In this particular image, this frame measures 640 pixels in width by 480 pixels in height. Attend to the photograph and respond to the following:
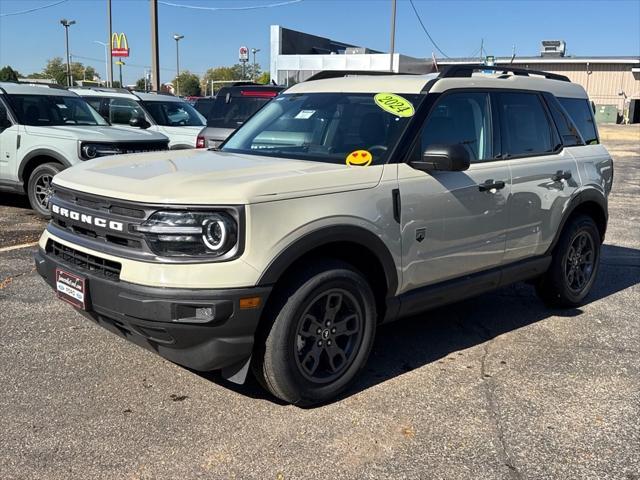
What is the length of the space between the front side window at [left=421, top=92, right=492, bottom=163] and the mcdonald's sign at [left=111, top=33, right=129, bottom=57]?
3384 centimetres

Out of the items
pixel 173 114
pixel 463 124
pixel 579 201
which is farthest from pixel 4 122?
pixel 579 201

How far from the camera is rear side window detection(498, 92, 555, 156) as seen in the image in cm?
488

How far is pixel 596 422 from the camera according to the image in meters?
3.69

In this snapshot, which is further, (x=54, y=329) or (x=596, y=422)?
(x=54, y=329)

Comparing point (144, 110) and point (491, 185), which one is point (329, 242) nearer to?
point (491, 185)

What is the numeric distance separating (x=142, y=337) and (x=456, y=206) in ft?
7.03

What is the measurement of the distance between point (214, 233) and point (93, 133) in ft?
21.1

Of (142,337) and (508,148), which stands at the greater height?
(508,148)

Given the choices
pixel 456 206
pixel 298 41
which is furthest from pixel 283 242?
pixel 298 41

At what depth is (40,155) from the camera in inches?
347

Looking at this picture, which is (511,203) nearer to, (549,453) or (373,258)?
(373,258)

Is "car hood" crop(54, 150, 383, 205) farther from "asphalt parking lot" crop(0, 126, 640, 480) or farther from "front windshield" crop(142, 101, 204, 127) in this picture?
"front windshield" crop(142, 101, 204, 127)

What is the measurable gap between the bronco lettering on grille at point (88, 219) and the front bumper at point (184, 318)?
27 cm

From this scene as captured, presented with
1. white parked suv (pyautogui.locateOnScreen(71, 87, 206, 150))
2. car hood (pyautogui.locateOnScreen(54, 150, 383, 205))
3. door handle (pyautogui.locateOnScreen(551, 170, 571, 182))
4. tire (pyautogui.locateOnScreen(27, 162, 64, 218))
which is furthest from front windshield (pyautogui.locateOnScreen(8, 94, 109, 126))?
door handle (pyautogui.locateOnScreen(551, 170, 571, 182))
